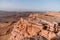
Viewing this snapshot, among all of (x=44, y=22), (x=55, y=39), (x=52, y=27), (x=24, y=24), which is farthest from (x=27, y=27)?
(x=55, y=39)

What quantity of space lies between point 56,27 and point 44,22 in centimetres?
129

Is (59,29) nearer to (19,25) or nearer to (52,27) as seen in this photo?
(52,27)

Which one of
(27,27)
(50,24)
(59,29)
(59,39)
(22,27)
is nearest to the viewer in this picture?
(59,39)

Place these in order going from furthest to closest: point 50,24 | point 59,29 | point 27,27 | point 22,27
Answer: point 22,27 → point 27,27 → point 50,24 → point 59,29

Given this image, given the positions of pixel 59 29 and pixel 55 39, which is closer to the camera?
pixel 55 39

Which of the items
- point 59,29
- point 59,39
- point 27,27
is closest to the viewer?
point 59,39

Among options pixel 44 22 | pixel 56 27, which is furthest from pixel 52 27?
pixel 44 22

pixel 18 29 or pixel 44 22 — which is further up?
pixel 44 22

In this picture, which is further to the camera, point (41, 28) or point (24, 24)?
point (24, 24)

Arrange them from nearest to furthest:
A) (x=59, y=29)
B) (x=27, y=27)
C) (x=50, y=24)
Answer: (x=59, y=29) < (x=50, y=24) < (x=27, y=27)

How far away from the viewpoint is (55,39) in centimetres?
716

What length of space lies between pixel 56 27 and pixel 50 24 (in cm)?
56

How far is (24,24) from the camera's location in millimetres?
12055

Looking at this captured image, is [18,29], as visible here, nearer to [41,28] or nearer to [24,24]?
[24,24]
